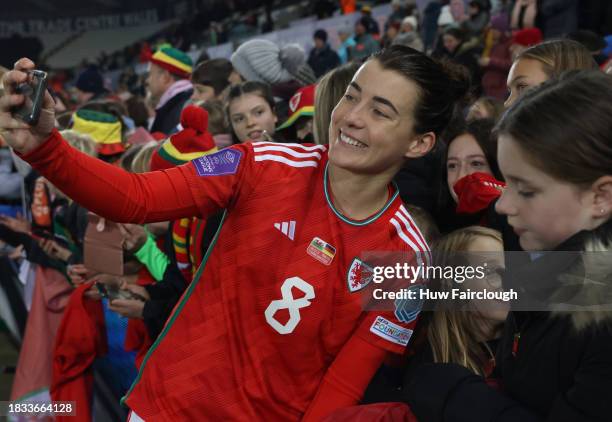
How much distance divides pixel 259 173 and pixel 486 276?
2.25ft

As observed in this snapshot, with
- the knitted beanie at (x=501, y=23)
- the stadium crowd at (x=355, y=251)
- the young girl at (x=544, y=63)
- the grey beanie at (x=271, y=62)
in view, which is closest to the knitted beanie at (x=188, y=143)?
the stadium crowd at (x=355, y=251)

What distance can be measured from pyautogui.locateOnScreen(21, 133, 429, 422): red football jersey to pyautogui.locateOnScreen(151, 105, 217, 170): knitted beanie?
1.04 metres

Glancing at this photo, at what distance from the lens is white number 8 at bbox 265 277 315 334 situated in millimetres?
1848

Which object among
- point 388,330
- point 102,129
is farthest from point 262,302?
point 102,129

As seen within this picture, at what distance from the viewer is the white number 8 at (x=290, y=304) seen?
1.85 m

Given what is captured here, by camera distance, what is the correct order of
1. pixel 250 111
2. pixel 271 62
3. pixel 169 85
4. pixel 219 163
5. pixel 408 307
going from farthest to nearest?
1. pixel 169 85
2. pixel 271 62
3. pixel 250 111
4. pixel 408 307
5. pixel 219 163

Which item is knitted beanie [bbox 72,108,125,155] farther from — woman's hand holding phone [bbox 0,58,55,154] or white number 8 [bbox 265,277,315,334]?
woman's hand holding phone [bbox 0,58,55,154]

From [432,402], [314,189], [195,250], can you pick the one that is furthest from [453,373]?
[195,250]

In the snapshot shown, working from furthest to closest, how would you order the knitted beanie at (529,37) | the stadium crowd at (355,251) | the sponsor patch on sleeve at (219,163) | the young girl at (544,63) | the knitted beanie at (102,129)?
the knitted beanie at (529,37) → the knitted beanie at (102,129) → the young girl at (544,63) → the sponsor patch on sleeve at (219,163) → the stadium crowd at (355,251)

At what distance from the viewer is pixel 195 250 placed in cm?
238

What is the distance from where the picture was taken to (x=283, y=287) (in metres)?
1.85

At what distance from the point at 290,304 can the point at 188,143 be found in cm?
125

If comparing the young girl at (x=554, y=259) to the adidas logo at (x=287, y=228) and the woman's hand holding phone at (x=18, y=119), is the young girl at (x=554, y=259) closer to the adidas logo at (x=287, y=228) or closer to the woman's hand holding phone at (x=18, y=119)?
the adidas logo at (x=287, y=228)

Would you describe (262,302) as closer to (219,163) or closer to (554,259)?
(219,163)
